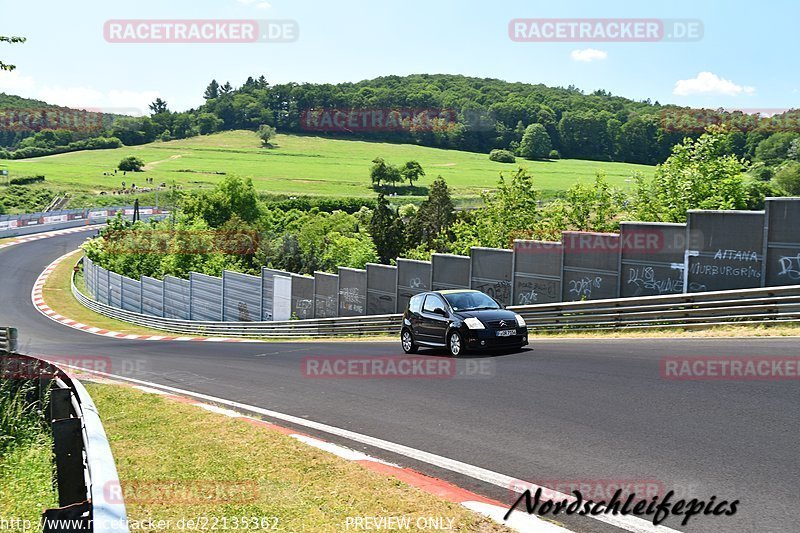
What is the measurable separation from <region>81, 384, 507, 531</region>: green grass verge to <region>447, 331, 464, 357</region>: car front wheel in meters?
7.98

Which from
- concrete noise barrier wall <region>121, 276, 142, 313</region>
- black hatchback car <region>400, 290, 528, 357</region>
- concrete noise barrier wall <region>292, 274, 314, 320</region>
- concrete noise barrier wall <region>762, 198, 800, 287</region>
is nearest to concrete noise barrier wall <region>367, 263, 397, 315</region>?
concrete noise barrier wall <region>292, 274, 314, 320</region>

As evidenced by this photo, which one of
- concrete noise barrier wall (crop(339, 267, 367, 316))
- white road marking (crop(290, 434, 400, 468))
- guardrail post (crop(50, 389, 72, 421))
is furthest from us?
concrete noise barrier wall (crop(339, 267, 367, 316))

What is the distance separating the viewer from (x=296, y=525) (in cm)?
602

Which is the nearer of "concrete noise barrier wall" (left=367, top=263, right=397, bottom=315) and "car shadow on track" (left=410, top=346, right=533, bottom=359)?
"car shadow on track" (left=410, top=346, right=533, bottom=359)

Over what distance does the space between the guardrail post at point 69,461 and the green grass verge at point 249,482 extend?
57 centimetres

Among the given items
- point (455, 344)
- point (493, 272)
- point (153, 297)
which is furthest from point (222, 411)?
point (153, 297)

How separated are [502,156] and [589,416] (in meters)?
151

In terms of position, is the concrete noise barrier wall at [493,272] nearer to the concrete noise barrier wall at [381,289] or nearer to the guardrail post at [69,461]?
the concrete noise barrier wall at [381,289]

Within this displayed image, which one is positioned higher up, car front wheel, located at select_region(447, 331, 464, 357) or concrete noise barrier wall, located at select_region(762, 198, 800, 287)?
concrete noise barrier wall, located at select_region(762, 198, 800, 287)

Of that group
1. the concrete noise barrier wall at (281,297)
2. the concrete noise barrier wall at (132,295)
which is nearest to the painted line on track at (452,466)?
the concrete noise barrier wall at (281,297)

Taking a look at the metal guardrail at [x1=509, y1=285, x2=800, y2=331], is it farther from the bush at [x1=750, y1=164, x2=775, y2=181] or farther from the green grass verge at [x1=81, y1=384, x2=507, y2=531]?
the bush at [x1=750, y1=164, x2=775, y2=181]

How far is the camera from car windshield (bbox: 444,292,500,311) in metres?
18.6

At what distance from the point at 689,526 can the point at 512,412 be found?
4.58 m

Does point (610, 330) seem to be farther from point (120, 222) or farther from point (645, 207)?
point (120, 222)
